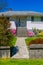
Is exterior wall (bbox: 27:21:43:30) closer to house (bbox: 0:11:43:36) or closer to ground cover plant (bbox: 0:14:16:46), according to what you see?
house (bbox: 0:11:43:36)

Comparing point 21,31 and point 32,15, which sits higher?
point 32,15

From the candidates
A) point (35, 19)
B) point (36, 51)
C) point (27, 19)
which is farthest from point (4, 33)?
point (35, 19)

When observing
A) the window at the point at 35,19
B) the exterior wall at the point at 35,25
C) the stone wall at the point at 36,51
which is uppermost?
the window at the point at 35,19

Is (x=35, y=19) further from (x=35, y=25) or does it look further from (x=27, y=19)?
(x=35, y=25)

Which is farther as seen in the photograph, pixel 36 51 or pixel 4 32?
pixel 4 32

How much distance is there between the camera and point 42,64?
42.7ft

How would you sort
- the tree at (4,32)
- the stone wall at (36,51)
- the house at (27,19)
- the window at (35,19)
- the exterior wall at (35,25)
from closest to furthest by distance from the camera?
the stone wall at (36,51), the tree at (4,32), the exterior wall at (35,25), the house at (27,19), the window at (35,19)

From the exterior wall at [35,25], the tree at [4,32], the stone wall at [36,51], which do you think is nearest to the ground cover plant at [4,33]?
the tree at [4,32]

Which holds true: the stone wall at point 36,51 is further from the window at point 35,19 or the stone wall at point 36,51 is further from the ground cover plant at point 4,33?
the window at point 35,19

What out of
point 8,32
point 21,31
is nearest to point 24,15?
point 21,31

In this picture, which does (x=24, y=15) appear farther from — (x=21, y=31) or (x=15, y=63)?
(x=15, y=63)

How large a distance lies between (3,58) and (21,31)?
18828mm

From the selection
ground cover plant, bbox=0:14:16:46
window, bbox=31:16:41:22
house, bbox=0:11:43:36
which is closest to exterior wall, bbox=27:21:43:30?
house, bbox=0:11:43:36

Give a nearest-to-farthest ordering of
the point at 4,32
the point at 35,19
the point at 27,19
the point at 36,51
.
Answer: the point at 36,51, the point at 4,32, the point at 27,19, the point at 35,19
